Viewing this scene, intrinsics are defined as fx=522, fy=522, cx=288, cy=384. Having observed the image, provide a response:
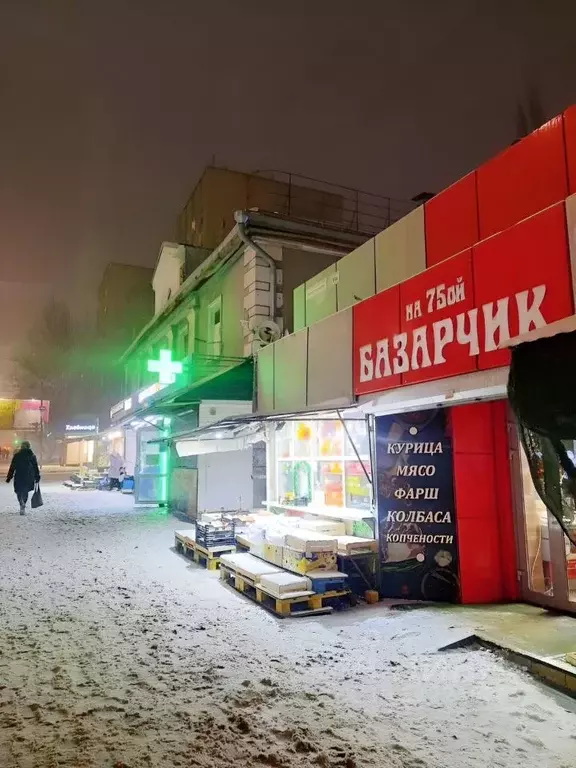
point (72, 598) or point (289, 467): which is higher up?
point (289, 467)

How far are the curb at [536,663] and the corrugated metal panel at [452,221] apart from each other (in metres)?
4.57

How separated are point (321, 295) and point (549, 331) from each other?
7043mm

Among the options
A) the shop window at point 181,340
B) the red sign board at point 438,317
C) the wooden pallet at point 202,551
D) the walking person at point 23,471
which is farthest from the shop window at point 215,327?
the red sign board at point 438,317

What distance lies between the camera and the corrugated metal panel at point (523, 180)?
18.4 feet

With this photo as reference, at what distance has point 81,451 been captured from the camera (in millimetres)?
53125

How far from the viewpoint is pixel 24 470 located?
641 inches

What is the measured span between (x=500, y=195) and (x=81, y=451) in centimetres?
5318

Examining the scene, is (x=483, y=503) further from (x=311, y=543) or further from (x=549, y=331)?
(x=549, y=331)

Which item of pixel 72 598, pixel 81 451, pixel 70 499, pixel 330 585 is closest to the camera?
pixel 330 585

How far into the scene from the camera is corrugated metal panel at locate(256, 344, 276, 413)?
10.9 metres

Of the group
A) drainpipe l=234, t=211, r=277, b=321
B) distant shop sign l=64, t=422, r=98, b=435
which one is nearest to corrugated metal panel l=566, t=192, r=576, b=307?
drainpipe l=234, t=211, r=277, b=321

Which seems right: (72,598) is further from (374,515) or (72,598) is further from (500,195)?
(500,195)

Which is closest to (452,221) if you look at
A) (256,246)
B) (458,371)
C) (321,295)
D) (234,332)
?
(458,371)

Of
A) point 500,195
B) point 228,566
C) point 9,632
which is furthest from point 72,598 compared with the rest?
point 500,195
